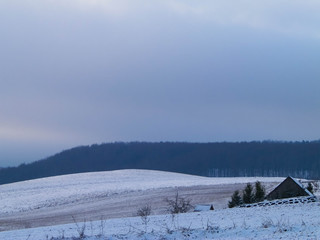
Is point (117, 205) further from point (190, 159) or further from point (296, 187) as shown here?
point (190, 159)

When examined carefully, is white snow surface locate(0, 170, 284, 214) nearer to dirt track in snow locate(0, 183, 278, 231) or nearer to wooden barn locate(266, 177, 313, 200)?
dirt track in snow locate(0, 183, 278, 231)

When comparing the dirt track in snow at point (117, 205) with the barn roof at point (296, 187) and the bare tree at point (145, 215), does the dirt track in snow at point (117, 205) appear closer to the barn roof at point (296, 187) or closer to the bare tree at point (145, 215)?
the barn roof at point (296, 187)

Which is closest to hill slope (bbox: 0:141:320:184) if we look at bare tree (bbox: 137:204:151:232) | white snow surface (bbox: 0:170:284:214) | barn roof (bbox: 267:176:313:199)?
white snow surface (bbox: 0:170:284:214)

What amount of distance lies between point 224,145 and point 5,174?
52834 mm

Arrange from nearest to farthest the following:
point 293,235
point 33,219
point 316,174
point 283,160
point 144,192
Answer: point 293,235 < point 33,219 < point 144,192 < point 316,174 < point 283,160

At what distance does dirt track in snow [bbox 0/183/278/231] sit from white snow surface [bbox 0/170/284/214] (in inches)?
104

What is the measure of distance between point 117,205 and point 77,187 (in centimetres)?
1707

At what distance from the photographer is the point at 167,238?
11422mm

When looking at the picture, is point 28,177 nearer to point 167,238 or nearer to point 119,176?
point 119,176

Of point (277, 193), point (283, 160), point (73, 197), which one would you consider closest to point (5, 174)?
point (283, 160)

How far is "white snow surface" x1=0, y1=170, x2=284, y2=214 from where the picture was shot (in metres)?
50.2

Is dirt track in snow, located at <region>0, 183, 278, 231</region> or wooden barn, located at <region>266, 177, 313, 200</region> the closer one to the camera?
wooden barn, located at <region>266, 177, 313, 200</region>

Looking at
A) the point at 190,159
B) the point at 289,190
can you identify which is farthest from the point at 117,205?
the point at 190,159

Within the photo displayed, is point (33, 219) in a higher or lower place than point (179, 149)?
lower
